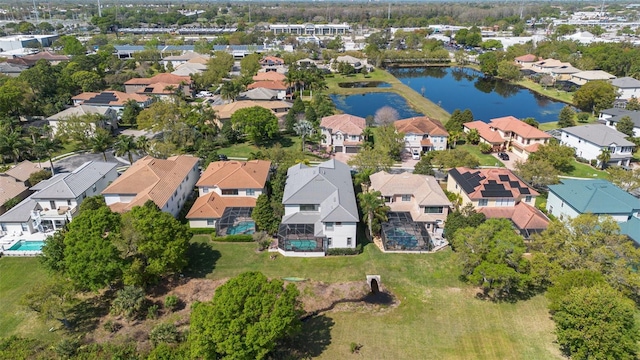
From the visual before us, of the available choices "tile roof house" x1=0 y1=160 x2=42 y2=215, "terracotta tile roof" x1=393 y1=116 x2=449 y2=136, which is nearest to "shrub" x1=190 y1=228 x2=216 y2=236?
"tile roof house" x1=0 y1=160 x2=42 y2=215

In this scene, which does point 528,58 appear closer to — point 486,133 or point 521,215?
point 486,133

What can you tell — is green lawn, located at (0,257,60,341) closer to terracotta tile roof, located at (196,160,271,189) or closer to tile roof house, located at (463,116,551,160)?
terracotta tile roof, located at (196,160,271,189)

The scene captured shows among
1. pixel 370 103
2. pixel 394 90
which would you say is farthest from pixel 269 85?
pixel 394 90

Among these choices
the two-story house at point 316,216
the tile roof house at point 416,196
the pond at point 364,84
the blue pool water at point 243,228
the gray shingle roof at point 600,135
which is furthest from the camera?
the pond at point 364,84

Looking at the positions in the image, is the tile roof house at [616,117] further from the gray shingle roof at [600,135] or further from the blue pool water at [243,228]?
the blue pool water at [243,228]

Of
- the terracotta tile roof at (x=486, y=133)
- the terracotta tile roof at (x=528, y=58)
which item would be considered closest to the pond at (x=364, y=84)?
the terracotta tile roof at (x=528, y=58)

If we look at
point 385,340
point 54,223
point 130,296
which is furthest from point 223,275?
point 54,223
